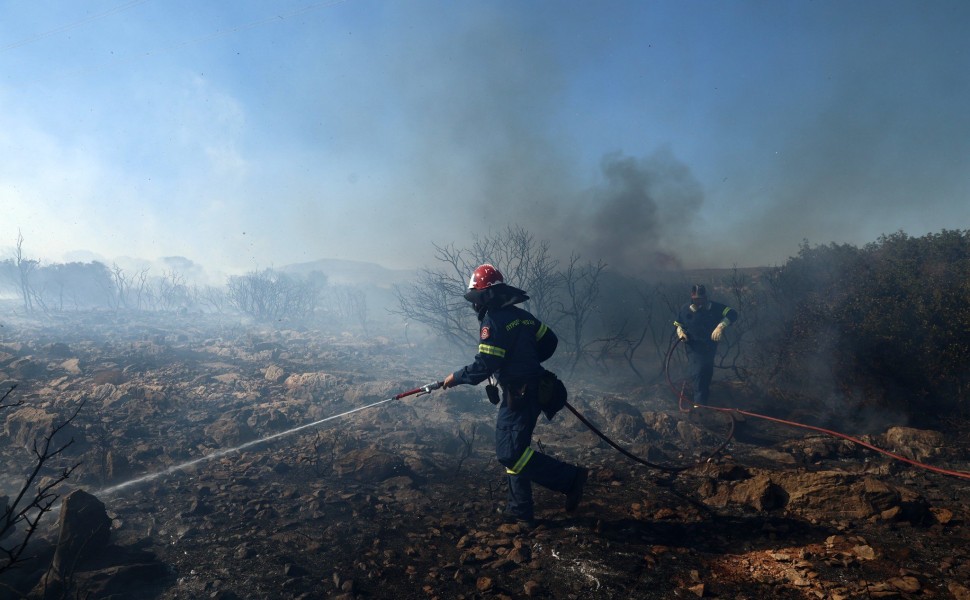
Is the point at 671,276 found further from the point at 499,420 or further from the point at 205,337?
the point at 205,337

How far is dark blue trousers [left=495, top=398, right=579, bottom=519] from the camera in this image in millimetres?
3939

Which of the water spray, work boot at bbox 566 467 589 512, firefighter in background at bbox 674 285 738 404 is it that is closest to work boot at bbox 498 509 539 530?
work boot at bbox 566 467 589 512

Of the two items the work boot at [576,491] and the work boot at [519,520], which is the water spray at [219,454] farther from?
the work boot at [576,491]

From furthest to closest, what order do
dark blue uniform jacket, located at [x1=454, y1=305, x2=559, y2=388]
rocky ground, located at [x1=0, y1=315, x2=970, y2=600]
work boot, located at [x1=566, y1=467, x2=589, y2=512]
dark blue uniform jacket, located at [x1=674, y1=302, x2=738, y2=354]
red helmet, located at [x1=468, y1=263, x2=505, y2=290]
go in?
dark blue uniform jacket, located at [x1=674, y1=302, x2=738, y2=354] < red helmet, located at [x1=468, y1=263, x2=505, y2=290] < dark blue uniform jacket, located at [x1=454, y1=305, x2=559, y2=388] < work boot, located at [x1=566, y1=467, x2=589, y2=512] < rocky ground, located at [x1=0, y1=315, x2=970, y2=600]

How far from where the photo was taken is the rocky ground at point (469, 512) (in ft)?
9.69

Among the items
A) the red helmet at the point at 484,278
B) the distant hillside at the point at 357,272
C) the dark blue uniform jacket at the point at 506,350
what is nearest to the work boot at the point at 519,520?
the dark blue uniform jacket at the point at 506,350

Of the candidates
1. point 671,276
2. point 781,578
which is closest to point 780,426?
point 781,578

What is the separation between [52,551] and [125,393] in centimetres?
683

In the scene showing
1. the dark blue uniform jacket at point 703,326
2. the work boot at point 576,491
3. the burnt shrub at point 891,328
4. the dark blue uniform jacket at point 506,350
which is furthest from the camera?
the dark blue uniform jacket at point 703,326

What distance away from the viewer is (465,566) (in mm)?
3342

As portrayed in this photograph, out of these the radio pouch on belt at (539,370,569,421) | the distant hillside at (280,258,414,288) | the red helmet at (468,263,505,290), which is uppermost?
the distant hillside at (280,258,414,288)

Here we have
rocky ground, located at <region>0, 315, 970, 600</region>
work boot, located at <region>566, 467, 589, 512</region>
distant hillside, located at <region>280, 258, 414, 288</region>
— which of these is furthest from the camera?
distant hillside, located at <region>280, 258, 414, 288</region>

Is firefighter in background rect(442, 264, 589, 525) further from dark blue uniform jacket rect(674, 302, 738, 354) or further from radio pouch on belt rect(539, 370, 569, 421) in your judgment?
dark blue uniform jacket rect(674, 302, 738, 354)

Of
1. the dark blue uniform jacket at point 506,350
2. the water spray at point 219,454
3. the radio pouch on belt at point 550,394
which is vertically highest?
the dark blue uniform jacket at point 506,350
